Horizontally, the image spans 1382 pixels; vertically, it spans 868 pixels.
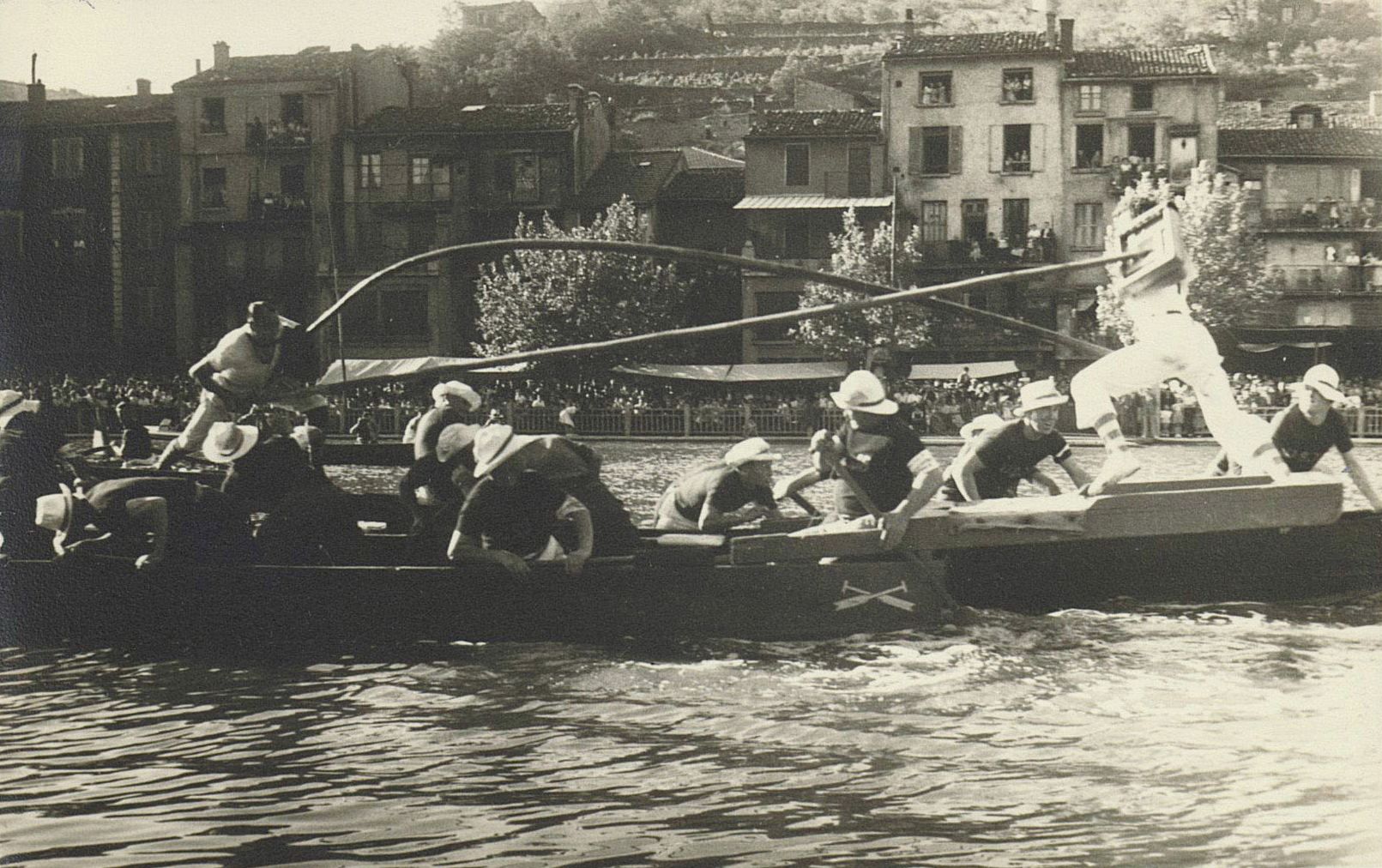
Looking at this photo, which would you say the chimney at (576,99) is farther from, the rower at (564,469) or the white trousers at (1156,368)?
the white trousers at (1156,368)

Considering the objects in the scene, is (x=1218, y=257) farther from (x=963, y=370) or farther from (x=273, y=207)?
(x=273, y=207)

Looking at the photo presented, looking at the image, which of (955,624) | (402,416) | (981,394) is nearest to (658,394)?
(402,416)

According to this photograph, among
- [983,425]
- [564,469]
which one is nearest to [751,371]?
[983,425]

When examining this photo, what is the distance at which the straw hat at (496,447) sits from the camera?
6207 mm

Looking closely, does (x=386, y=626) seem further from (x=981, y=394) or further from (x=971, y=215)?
(x=981, y=394)

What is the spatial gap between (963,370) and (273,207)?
6323 millimetres

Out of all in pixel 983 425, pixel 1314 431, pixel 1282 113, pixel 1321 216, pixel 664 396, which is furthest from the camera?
pixel 664 396

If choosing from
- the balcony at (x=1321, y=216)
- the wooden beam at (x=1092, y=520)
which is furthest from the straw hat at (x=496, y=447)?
the balcony at (x=1321, y=216)

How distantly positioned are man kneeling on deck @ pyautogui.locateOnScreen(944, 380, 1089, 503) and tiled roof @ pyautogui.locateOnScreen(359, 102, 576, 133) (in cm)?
345

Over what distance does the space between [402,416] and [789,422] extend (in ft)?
11.0

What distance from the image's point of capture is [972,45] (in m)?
8.89

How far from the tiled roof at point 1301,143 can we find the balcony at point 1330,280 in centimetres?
71

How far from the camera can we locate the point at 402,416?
1128cm

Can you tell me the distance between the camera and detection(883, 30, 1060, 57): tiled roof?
8242 millimetres
